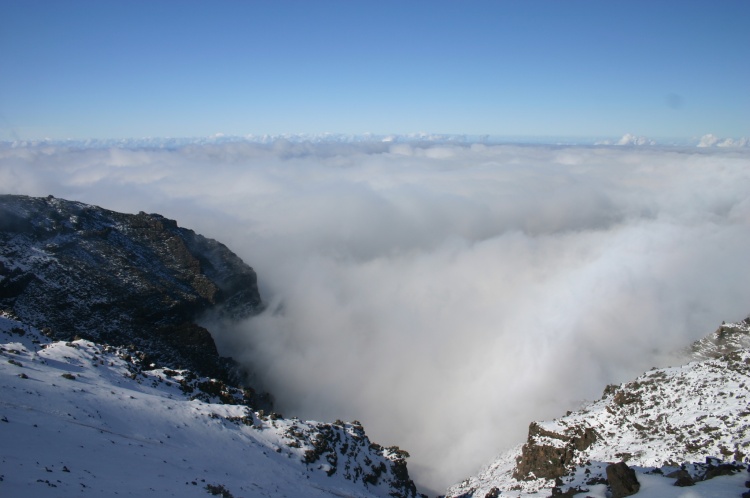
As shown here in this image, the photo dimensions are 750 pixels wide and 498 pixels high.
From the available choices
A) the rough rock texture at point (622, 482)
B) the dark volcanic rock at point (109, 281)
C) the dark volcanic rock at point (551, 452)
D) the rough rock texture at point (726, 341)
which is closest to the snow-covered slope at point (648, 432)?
the dark volcanic rock at point (551, 452)

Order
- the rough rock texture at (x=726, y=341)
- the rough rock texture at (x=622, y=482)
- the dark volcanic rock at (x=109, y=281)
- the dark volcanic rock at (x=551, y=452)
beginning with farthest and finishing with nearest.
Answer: the rough rock texture at (x=726, y=341) < the dark volcanic rock at (x=109, y=281) < the dark volcanic rock at (x=551, y=452) < the rough rock texture at (x=622, y=482)

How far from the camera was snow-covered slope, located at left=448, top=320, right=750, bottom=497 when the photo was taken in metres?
36.9

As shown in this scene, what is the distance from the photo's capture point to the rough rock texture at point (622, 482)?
2648 centimetres

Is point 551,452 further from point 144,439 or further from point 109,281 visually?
point 109,281

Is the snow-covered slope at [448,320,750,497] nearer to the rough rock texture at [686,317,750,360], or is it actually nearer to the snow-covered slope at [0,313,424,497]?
the snow-covered slope at [0,313,424,497]

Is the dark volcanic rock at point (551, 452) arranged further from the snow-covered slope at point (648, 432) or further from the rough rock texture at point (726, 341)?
the rough rock texture at point (726, 341)

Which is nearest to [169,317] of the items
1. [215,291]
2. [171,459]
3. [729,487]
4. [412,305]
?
[215,291]

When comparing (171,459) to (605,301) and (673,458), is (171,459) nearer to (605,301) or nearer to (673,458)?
(673,458)

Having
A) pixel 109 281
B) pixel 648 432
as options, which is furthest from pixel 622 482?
pixel 109 281

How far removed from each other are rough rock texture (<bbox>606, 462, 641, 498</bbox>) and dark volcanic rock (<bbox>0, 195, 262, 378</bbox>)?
68489mm

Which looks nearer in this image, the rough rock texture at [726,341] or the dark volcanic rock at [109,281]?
the dark volcanic rock at [109,281]

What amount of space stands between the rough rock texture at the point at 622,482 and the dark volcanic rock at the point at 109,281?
6849 cm

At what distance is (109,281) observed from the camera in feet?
265

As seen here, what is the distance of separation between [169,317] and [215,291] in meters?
15.8
